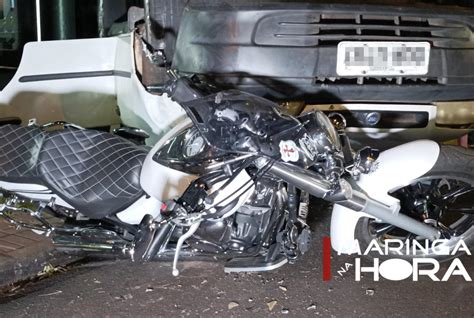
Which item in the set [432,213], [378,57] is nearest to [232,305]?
[432,213]

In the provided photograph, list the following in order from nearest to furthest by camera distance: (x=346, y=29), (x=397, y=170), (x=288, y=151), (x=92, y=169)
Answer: (x=288, y=151) < (x=397, y=170) < (x=92, y=169) < (x=346, y=29)

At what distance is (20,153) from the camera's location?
294cm

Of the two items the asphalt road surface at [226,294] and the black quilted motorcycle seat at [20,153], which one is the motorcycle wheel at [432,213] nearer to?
the asphalt road surface at [226,294]

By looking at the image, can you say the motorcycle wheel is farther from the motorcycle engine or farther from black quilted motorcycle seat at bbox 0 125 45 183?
black quilted motorcycle seat at bbox 0 125 45 183

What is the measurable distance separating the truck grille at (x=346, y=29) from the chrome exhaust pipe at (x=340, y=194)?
0.97 metres

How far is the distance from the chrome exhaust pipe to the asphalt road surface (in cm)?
40

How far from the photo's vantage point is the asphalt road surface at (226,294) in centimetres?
268

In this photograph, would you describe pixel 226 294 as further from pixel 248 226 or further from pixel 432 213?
pixel 432 213

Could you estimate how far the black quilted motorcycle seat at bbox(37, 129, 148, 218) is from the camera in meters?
2.73

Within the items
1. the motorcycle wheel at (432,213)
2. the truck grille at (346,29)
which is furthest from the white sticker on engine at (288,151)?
the truck grille at (346,29)

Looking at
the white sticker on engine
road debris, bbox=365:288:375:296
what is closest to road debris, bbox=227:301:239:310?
road debris, bbox=365:288:375:296

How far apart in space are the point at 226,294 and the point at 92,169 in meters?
0.92

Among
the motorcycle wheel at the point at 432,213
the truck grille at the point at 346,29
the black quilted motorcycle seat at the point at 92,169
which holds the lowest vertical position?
the motorcycle wheel at the point at 432,213

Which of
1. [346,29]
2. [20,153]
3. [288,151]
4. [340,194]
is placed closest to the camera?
[288,151]
